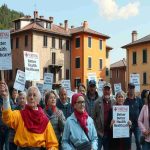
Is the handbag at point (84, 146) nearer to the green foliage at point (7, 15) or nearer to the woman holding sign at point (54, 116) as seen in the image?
the woman holding sign at point (54, 116)

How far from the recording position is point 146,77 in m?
63.9

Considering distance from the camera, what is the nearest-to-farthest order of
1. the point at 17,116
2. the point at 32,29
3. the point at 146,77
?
the point at 17,116
the point at 32,29
the point at 146,77

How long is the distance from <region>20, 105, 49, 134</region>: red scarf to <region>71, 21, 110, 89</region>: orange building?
5756cm

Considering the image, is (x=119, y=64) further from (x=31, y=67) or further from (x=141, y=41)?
(x=31, y=67)

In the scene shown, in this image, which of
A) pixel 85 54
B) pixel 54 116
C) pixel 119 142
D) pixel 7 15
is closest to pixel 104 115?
pixel 119 142

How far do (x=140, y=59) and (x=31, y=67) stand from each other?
52.7 metres

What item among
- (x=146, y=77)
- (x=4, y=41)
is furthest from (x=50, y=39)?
(x=4, y=41)

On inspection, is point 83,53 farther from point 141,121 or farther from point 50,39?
point 141,121

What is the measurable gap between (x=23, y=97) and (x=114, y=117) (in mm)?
2003

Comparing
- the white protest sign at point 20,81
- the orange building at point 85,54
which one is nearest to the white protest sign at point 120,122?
the white protest sign at point 20,81

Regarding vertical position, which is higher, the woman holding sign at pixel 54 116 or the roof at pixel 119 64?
the roof at pixel 119 64

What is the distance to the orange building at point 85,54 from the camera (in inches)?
2534

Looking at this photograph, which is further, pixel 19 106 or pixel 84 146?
pixel 19 106

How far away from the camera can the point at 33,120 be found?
5625mm
